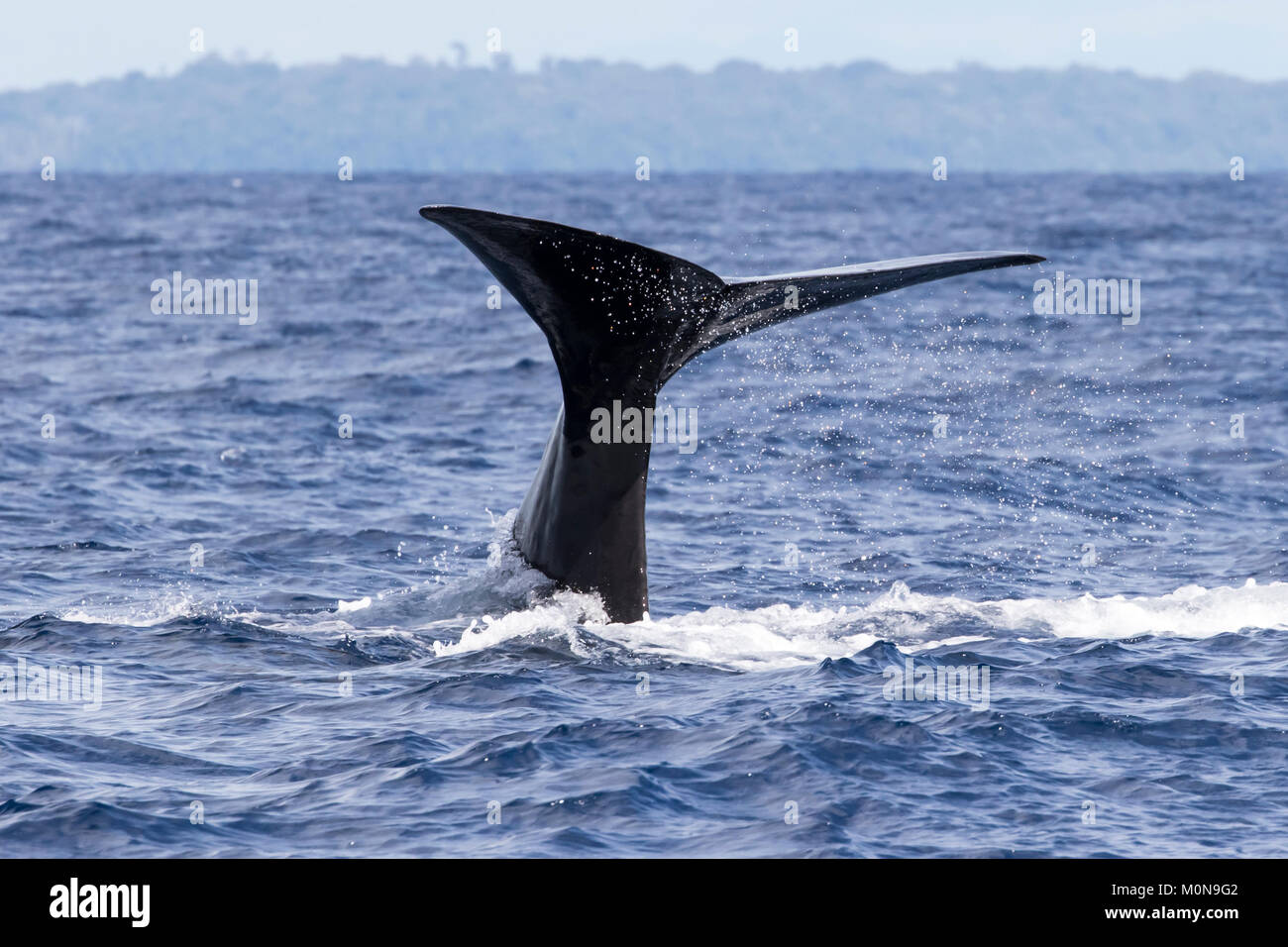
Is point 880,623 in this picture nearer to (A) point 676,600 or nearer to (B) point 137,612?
(A) point 676,600

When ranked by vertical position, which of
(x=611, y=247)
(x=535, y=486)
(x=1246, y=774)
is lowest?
(x=1246, y=774)

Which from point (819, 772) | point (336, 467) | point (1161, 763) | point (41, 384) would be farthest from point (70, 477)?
point (1161, 763)

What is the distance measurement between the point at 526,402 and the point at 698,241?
3149 centimetres

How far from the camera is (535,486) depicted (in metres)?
9.76

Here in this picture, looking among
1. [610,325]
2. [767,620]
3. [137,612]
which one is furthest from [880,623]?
[137,612]

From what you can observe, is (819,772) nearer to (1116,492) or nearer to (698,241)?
(1116,492)

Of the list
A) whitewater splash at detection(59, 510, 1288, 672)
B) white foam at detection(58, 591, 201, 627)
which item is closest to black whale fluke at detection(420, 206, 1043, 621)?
whitewater splash at detection(59, 510, 1288, 672)

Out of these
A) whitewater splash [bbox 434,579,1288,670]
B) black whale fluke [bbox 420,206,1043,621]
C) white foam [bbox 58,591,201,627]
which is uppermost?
black whale fluke [bbox 420,206,1043,621]

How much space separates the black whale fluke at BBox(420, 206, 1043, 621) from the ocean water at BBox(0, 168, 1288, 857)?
41cm

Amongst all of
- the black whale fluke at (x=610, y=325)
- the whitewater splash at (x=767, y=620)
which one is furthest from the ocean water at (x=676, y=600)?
the black whale fluke at (x=610, y=325)

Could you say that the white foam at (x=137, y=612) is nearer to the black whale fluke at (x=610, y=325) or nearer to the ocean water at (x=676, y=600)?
the ocean water at (x=676, y=600)

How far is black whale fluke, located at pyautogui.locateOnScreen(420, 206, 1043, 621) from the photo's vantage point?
339 inches

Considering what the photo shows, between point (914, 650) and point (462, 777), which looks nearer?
point (462, 777)

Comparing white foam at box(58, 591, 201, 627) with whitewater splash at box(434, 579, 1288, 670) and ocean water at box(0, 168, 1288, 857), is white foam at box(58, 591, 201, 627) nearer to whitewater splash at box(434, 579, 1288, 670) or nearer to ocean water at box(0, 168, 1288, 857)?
ocean water at box(0, 168, 1288, 857)
